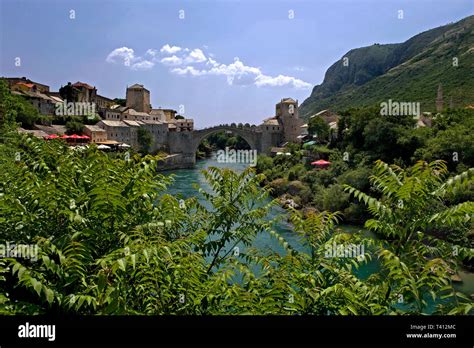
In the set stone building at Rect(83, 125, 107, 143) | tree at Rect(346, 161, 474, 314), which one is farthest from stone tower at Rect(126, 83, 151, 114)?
tree at Rect(346, 161, 474, 314)

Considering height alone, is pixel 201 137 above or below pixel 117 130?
above

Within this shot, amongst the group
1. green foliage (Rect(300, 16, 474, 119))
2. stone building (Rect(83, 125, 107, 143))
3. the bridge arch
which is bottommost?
stone building (Rect(83, 125, 107, 143))

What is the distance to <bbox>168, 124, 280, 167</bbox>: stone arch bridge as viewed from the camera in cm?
4028

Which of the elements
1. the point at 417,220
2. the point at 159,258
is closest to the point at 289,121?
the point at 417,220

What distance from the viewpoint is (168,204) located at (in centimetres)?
313

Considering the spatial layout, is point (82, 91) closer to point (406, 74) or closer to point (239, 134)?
point (239, 134)

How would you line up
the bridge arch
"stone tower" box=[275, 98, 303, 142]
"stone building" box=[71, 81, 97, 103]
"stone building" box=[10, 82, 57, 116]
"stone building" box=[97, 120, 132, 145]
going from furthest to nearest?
the bridge arch
"stone tower" box=[275, 98, 303, 142]
"stone building" box=[71, 81, 97, 103]
"stone building" box=[10, 82, 57, 116]
"stone building" box=[97, 120, 132, 145]

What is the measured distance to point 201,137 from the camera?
42094mm

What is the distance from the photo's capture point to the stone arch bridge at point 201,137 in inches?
1586

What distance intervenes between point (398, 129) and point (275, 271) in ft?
44.7

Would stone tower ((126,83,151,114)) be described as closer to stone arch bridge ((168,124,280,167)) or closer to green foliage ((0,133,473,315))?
stone arch bridge ((168,124,280,167))

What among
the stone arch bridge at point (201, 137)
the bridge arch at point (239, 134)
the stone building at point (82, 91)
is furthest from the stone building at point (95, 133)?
the bridge arch at point (239, 134)

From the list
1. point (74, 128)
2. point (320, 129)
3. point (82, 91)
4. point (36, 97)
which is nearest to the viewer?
point (74, 128)

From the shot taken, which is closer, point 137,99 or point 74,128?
point 74,128
